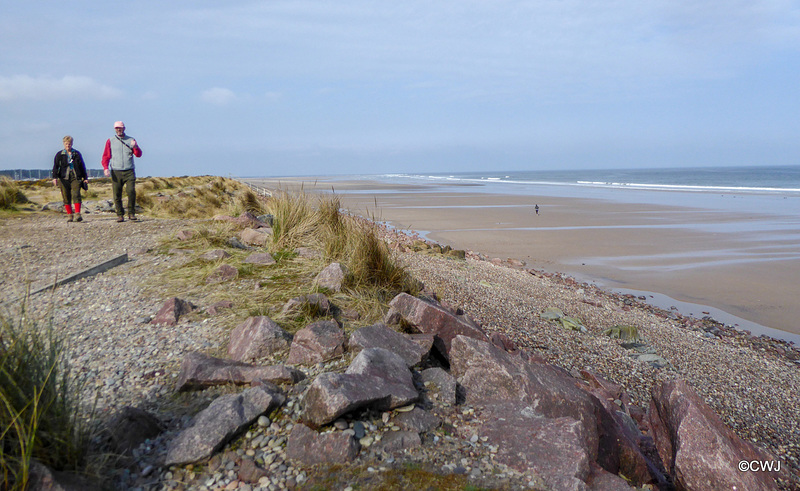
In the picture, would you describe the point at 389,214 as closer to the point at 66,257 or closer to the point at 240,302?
the point at 66,257

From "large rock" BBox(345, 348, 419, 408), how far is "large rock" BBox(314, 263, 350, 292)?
173 centimetres

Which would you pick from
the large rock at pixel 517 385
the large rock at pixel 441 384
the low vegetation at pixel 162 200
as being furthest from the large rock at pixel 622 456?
the low vegetation at pixel 162 200

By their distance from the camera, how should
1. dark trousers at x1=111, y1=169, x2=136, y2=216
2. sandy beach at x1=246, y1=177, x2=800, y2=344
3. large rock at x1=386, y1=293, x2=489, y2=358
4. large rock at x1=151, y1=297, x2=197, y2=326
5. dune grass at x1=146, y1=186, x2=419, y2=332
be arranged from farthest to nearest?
dark trousers at x1=111, y1=169, x2=136, y2=216 → sandy beach at x1=246, y1=177, x2=800, y2=344 → dune grass at x1=146, y1=186, x2=419, y2=332 → large rock at x1=151, y1=297, x2=197, y2=326 → large rock at x1=386, y1=293, x2=489, y2=358

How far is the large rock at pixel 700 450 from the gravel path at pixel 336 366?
3.41 feet

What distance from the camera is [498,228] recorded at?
18.6 m

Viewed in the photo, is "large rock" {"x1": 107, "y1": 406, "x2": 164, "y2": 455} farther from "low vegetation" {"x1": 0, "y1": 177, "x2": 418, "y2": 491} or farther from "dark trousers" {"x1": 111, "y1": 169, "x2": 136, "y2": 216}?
"dark trousers" {"x1": 111, "y1": 169, "x2": 136, "y2": 216}

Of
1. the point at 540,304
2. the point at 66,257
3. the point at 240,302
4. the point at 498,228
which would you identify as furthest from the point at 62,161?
the point at 498,228

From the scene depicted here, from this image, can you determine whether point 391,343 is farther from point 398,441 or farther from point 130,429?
point 130,429

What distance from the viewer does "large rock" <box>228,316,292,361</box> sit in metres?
3.84

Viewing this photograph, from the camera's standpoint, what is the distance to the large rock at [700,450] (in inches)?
118

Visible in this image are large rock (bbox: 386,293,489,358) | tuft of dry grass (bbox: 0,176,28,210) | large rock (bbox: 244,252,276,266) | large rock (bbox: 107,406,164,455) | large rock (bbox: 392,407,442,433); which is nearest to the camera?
large rock (bbox: 107,406,164,455)

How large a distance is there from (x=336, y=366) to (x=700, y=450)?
2.43 meters

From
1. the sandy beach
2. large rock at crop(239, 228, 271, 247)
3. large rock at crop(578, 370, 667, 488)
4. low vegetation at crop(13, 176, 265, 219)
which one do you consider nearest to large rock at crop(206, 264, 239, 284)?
the sandy beach

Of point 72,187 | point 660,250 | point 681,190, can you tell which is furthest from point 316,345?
point 681,190
